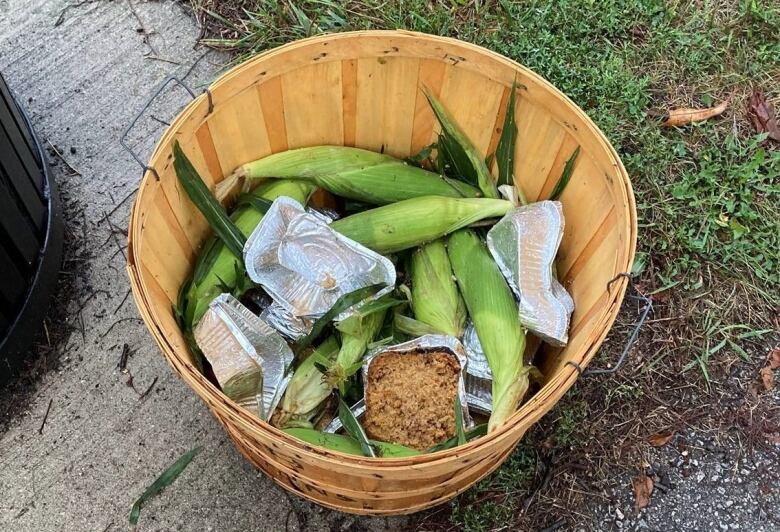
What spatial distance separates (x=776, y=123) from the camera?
2178 mm

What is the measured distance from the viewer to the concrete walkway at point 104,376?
5.67ft

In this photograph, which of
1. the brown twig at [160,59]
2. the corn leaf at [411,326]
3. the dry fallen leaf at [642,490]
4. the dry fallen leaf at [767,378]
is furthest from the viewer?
the brown twig at [160,59]

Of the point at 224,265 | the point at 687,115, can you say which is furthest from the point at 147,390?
the point at 687,115

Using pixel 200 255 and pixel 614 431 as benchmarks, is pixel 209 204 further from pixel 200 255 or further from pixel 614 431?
pixel 614 431

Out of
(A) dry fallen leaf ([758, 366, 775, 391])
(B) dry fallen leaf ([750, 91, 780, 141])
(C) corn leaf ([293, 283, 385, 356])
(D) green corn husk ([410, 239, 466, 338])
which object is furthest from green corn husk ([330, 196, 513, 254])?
(B) dry fallen leaf ([750, 91, 780, 141])

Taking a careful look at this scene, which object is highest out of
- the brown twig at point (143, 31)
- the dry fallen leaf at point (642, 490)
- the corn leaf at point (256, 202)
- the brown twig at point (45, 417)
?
the brown twig at point (143, 31)

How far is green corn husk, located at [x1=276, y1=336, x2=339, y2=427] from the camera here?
1.49 m

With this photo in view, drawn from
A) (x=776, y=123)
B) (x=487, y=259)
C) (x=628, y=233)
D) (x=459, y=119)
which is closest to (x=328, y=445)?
(x=487, y=259)

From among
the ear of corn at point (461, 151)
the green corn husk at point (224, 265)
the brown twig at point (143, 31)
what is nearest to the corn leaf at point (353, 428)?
the green corn husk at point (224, 265)

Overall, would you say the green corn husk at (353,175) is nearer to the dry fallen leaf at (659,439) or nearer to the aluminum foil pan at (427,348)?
the aluminum foil pan at (427,348)

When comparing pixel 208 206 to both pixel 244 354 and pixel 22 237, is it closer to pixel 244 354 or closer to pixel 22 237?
pixel 244 354

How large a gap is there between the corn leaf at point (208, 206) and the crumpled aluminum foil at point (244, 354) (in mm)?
137

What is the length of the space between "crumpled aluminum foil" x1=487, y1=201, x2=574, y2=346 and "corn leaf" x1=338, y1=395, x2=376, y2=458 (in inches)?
15.9

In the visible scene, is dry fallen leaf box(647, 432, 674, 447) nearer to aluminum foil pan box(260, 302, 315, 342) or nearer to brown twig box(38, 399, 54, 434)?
aluminum foil pan box(260, 302, 315, 342)
